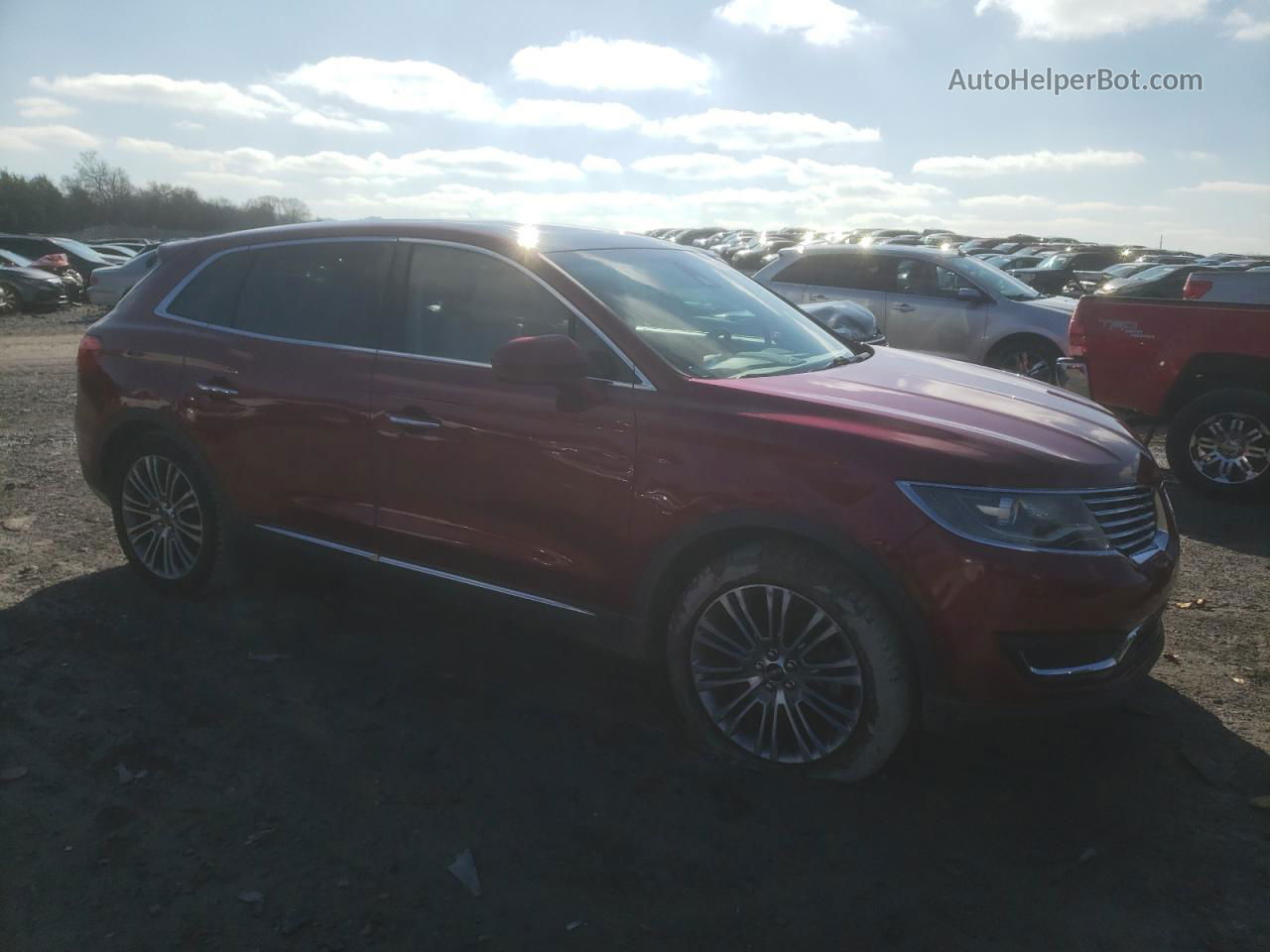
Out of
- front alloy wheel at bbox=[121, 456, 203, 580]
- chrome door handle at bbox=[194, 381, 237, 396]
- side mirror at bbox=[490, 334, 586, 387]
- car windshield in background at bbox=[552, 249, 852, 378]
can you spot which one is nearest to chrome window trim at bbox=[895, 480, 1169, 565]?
car windshield in background at bbox=[552, 249, 852, 378]

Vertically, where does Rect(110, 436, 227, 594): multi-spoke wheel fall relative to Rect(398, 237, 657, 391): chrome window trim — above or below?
below

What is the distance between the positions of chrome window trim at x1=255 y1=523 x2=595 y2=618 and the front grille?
1731mm

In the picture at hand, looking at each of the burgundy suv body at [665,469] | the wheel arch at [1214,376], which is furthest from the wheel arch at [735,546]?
the wheel arch at [1214,376]

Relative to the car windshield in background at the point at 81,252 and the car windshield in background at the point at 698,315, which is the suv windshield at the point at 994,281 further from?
the car windshield in background at the point at 81,252

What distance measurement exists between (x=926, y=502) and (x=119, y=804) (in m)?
2.67

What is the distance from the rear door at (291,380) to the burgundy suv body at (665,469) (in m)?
0.01

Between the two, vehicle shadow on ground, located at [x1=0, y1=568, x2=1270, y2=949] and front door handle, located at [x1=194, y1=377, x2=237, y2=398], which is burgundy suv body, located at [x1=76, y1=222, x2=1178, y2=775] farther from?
vehicle shadow on ground, located at [x1=0, y1=568, x2=1270, y2=949]

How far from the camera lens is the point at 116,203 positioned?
68.5m

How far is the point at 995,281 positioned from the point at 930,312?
0.87 m

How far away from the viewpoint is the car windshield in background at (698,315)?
3.77 meters

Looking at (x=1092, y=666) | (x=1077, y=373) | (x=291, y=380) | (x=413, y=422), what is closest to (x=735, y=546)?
(x=1092, y=666)

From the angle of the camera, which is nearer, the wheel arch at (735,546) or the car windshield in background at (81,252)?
the wheel arch at (735,546)

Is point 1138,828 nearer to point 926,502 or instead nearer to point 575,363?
point 926,502

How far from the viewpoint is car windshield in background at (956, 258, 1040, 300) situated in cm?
1166
